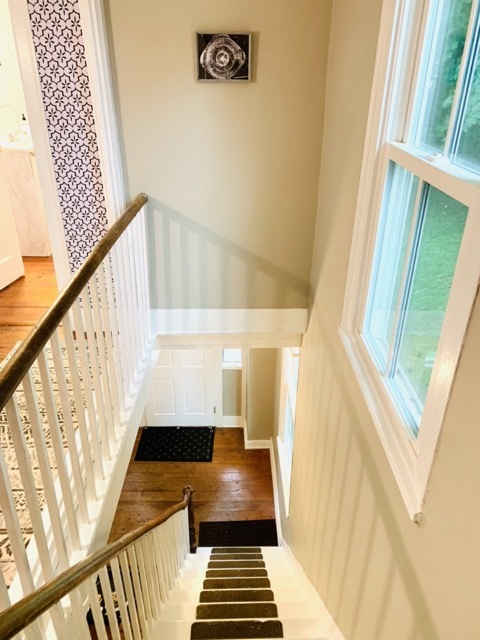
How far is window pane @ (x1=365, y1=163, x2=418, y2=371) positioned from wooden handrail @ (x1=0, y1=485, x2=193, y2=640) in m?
1.17

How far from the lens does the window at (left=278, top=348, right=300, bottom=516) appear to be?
4.23 meters

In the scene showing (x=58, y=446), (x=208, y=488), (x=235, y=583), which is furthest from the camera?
(x=208, y=488)

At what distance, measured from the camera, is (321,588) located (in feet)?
8.18

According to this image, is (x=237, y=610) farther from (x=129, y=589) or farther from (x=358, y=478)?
(x=358, y=478)

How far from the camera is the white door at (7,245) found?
3709 mm

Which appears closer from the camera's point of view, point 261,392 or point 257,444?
point 261,392

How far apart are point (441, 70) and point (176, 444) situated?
207 inches

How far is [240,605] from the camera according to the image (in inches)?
105

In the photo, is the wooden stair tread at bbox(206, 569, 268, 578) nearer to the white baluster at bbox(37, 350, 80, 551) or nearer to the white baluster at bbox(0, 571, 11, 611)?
the white baluster at bbox(37, 350, 80, 551)

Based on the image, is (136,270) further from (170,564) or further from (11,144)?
(11,144)

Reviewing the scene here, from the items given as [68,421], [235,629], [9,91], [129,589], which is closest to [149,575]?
[129,589]

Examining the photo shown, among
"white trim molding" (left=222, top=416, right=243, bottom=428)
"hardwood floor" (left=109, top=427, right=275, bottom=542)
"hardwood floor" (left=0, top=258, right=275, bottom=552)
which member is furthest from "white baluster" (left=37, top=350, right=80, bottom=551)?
"white trim molding" (left=222, top=416, right=243, bottom=428)

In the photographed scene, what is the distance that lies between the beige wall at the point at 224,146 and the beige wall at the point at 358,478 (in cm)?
19

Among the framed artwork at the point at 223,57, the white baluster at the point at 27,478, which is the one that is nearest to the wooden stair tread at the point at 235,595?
the white baluster at the point at 27,478
